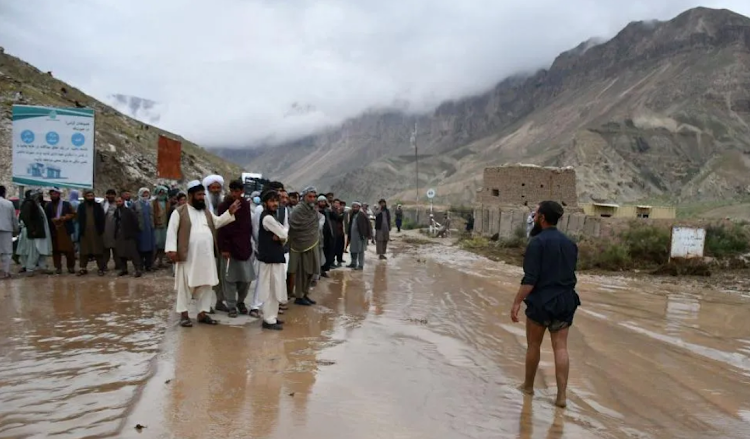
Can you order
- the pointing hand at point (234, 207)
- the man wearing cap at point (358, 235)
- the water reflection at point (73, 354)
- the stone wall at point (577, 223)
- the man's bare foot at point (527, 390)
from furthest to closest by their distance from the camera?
the stone wall at point (577, 223) < the man wearing cap at point (358, 235) < the pointing hand at point (234, 207) < the man's bare foot at point (527, 390) < the water reflection at point (73, 354)

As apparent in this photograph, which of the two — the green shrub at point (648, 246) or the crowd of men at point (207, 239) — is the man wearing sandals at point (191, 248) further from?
the green shrub at point (648, 246)

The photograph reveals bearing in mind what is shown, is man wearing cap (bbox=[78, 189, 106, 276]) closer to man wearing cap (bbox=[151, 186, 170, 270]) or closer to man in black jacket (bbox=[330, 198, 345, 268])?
man wearing cap (bbox=[151, 186, 170, 270])

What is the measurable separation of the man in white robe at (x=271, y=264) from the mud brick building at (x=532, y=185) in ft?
70.1

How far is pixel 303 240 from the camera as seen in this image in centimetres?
705

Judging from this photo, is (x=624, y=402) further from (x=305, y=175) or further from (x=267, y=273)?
(x=305, y=175)

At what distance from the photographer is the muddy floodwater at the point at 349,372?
344cm

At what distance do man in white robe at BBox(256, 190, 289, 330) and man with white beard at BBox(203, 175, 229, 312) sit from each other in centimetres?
69

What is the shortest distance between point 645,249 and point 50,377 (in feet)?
42.9

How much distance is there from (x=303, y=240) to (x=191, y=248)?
1.76m

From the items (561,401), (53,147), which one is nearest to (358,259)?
(53,147)

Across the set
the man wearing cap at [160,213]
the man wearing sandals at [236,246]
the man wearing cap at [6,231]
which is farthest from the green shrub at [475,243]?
the man wearing cap at [6,231]

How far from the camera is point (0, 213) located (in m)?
8.27

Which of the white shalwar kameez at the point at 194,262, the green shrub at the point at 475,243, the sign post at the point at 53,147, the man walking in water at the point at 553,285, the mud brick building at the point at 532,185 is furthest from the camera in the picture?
the mud brick building at the point at 532,185

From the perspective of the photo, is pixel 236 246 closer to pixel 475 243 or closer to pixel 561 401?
pixel 561 401
